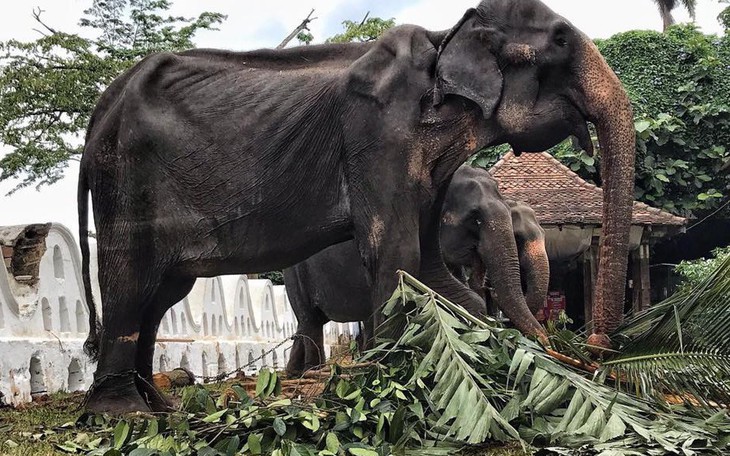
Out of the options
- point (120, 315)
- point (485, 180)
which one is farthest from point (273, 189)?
point (485, 180)

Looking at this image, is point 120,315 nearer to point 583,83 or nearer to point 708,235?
point 583,83

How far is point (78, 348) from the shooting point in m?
6.58

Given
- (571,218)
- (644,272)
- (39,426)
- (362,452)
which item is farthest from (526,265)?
(644,272)

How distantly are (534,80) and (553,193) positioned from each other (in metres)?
9.58

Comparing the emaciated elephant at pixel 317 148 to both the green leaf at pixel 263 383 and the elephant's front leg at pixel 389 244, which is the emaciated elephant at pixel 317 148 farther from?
the green leaf at pixel 263 383

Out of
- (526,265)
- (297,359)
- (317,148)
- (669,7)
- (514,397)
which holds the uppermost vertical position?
(669,7)

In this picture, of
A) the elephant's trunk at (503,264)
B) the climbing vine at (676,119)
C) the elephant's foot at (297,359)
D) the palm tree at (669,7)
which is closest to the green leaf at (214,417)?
the elephant's trunk at (503,264)

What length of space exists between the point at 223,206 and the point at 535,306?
3231 millimetres

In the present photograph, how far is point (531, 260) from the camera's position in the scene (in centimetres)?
706

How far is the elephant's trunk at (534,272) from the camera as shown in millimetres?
6859

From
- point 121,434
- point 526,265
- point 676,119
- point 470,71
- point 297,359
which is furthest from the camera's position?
point 676,119

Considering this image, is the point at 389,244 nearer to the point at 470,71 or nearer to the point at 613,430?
the point at 470,71

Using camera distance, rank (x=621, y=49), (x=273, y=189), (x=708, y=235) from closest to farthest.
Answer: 1. (x=273, y=189)
2. (x=708, y=235)
3. (x=621, y=49)

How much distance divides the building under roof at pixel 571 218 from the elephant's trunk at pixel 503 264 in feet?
18.4
